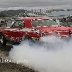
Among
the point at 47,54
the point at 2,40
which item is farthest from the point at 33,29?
the point at 2,40

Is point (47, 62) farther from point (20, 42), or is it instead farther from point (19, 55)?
point (20, 42)

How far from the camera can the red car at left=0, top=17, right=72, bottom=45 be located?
42.9 feet

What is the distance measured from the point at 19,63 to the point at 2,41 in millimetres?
5434

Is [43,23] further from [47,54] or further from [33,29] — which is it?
[47,54]

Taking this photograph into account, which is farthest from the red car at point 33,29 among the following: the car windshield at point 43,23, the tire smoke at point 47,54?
the tire smoke at point 47,54

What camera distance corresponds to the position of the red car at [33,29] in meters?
13.1

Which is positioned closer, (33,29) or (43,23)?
(33,29)

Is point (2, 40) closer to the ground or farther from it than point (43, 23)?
closer to the ground

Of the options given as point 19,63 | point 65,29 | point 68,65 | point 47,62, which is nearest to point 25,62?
point 19,63

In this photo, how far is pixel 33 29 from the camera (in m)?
13.5

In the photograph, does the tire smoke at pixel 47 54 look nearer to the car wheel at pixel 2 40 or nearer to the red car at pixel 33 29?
the red car at pixel 33 29

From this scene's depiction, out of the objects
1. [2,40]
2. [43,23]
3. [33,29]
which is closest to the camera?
[33,29]

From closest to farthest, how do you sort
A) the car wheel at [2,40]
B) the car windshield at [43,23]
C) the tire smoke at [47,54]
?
the tire smoke at [47,54]
the car windshield at [43,23]
the car wheel at [2,40]

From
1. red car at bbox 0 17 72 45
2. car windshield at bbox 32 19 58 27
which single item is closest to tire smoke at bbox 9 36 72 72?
red car at bbox 0 17 72 45
